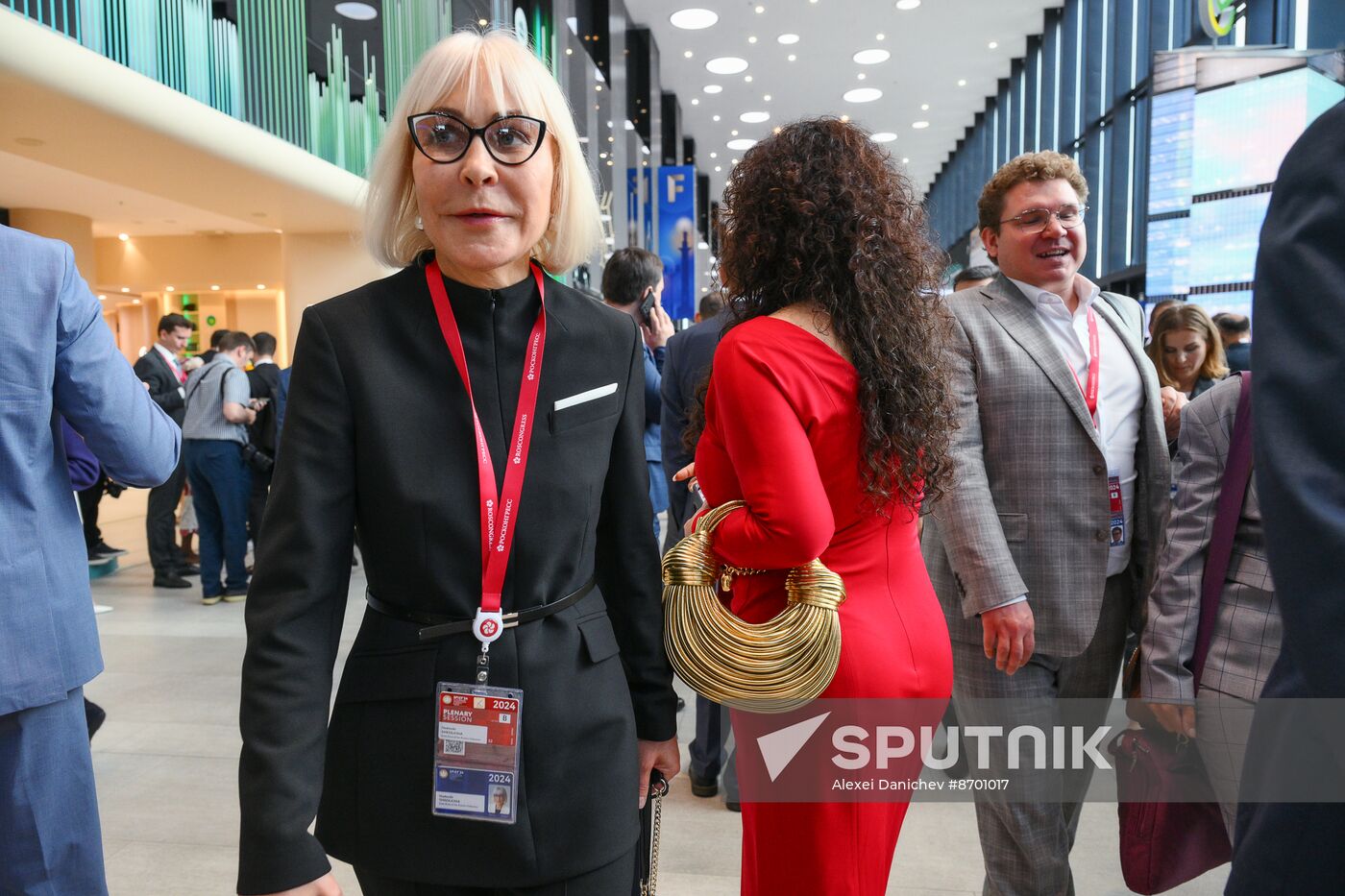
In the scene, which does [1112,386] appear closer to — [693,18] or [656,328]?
[656,328]

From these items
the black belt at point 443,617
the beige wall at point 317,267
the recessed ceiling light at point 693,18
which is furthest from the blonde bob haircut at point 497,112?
the recessed ceiling light at point 693,18

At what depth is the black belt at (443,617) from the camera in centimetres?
111

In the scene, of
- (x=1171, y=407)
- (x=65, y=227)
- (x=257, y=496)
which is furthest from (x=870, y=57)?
(x=1171, y=407)

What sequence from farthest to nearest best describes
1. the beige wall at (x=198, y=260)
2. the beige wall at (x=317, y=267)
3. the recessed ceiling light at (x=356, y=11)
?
1. the beige wall at (x=198, y=260)
2. the beige wall at (x=317, y=267)
3. the recessed ceiling light at (x=356, y=11)

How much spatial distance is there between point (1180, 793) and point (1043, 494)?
2.10ft

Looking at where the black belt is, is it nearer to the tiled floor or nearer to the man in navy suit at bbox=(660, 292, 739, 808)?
the tiled floor

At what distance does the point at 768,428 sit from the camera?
1447 mm

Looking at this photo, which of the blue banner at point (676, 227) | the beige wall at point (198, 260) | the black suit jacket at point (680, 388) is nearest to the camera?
the black suit jacket at point (680, 388)

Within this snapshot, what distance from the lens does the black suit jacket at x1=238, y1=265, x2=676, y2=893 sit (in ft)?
3.51

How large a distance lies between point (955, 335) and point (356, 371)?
1.41 m

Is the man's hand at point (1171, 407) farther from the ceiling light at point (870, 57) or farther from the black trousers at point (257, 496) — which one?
the ceiling light at point (870, 57)

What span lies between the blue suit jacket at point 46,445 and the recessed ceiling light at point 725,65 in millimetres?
14948

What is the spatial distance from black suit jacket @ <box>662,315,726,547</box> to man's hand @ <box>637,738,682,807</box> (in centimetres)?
163

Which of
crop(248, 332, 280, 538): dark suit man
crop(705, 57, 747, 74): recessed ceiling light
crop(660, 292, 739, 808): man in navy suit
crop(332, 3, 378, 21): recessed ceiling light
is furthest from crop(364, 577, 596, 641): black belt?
crop(705, 57, 747, 74): recessed ceiling light
